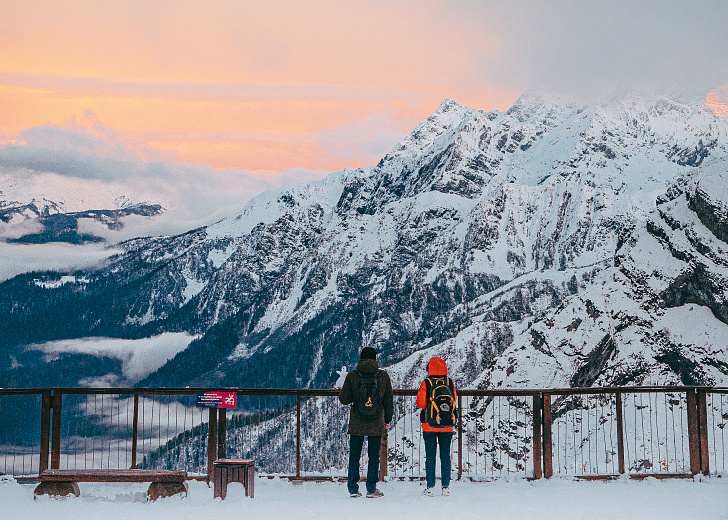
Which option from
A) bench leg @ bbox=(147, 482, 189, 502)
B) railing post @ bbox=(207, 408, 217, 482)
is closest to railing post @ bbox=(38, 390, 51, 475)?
railing post @ bbox=(207, 408, 217, 482)

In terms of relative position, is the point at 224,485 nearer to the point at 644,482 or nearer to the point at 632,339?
the point at 644,482

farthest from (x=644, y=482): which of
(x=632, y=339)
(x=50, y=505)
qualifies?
(x=632, y=339)

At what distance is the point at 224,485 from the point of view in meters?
15.9

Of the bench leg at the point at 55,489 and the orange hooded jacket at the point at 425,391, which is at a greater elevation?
the orange hooded jacket at the point at 425,391

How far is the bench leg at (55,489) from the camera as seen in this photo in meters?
15.7

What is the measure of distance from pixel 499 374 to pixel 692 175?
21.9 m

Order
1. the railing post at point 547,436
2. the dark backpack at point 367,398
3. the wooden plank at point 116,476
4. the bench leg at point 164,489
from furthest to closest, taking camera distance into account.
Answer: the railing post at point 547,436
the dark backpack at point 367,398
the bench leg at point 164,489
the wooden plank at point 116,476

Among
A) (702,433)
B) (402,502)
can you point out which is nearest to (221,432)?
(402,502)

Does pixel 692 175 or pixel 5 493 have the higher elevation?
pixel 692 175

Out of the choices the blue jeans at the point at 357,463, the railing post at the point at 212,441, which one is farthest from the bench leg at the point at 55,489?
the blue jeans at the point at 357,463

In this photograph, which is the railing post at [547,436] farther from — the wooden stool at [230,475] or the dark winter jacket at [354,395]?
the wooden stool at [230,475]

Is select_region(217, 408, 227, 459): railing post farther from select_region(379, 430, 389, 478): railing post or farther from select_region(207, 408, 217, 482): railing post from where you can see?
select_region(379, 430, 389, 478): railing post

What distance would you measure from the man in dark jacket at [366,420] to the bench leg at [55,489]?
5206 mm

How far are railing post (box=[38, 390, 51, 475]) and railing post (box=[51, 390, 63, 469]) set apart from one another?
108 millimetres
